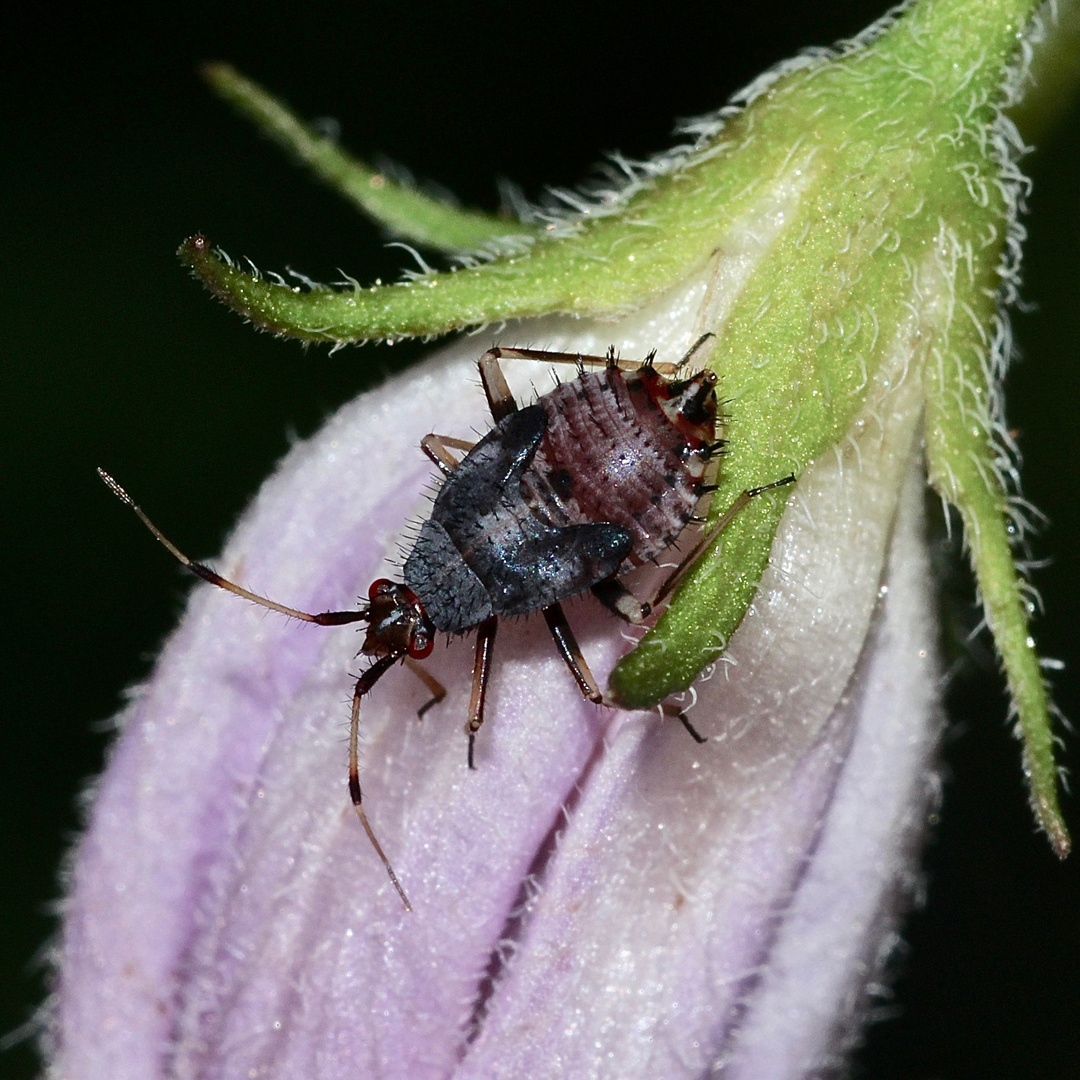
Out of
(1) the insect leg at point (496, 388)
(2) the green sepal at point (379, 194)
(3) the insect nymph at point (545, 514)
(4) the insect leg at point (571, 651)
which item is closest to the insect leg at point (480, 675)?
(3) the insect nymph at point (545, 514)

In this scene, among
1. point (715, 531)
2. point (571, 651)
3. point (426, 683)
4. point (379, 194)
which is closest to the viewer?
point (715, 531)

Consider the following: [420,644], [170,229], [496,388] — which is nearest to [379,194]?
[496,388]

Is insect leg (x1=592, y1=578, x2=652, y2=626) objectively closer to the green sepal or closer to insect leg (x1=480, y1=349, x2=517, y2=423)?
insect leg (x1=480, y1=349, x2=517, y2=423)

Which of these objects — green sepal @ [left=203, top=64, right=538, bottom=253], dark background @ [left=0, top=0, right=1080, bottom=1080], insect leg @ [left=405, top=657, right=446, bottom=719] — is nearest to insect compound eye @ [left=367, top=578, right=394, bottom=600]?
insect leg @ [left=405, top=657, right=446, bottom=719]

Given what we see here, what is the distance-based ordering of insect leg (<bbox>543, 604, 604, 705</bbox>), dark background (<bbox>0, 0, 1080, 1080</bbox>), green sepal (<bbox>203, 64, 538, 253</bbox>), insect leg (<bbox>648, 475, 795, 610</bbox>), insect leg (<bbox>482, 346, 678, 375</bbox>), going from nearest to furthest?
insect leg (<bbox>648, 475, 795, 610</bbox>) → insect leg (<bbox>543, 604, 604, 705</bbox>) → insect leg (<bbox>482, 346, 678, 375</bbox>) → green sepal (<bbox>203, 64, 538, 253</bbox>) → dark background (<bbox>0, 0, 1080, 1080</bbox>)

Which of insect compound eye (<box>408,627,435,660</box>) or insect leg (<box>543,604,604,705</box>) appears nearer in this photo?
insect leg (<box>543,604,604,705</box>)

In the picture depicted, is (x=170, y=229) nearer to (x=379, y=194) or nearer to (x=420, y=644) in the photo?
(x=379, y=194)

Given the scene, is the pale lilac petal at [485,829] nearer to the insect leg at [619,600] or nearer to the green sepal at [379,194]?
the insect leg at [619,600]

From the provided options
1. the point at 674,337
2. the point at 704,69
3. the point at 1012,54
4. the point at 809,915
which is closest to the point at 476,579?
the point at 674,337
